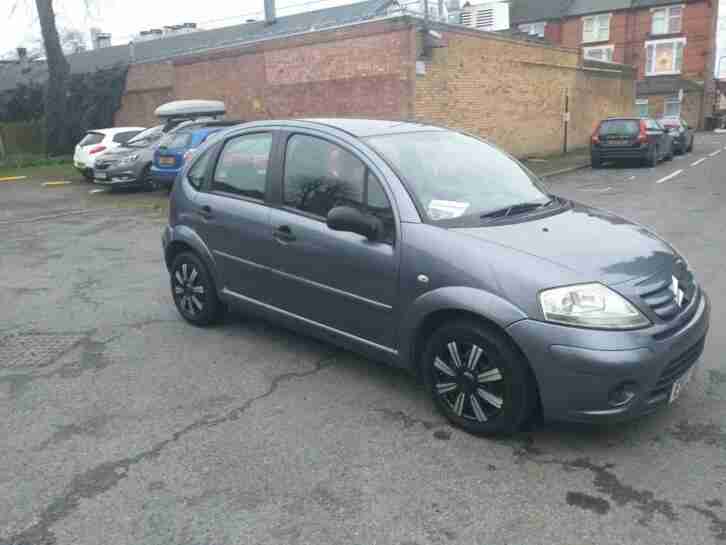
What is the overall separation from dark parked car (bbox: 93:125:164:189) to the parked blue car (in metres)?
0.88

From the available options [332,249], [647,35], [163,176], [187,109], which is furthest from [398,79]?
[647,35]

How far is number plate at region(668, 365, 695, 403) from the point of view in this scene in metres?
3.35

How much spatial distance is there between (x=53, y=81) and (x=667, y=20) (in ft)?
139

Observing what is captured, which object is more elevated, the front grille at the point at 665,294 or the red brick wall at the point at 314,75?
the red brick wall at the point at 314,75

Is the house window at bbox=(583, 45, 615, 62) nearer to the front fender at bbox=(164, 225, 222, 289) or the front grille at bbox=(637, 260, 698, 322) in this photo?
the front fender at bbox=(164, 225, 222, 289)

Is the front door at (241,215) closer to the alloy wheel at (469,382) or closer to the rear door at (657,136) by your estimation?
the alloy wheel at (469,382)

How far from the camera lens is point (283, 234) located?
4359 millimetres

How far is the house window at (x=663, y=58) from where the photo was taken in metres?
47.7

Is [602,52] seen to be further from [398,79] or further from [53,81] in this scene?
[53,81]

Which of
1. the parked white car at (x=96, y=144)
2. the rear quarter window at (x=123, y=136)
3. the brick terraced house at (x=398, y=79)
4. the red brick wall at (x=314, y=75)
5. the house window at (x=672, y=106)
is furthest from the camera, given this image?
the house window at (x=672, y=106)

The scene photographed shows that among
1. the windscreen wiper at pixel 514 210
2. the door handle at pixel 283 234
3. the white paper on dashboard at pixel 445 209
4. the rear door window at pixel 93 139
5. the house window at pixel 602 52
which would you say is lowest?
the rear door window at pixel 93 139

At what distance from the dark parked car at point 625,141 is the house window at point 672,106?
3125 cm

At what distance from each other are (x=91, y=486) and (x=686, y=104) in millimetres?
52027

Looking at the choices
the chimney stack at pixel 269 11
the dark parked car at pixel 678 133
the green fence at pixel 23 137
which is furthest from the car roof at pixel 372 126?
the chimney stack at pixel 269 11
